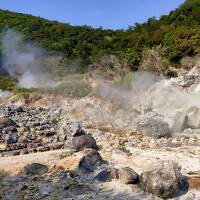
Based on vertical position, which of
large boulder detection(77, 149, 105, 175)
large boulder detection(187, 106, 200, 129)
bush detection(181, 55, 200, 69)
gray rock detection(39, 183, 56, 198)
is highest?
bush detection(181, 55, 200, 69)

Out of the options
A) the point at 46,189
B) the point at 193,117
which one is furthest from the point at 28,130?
the point at 46,189

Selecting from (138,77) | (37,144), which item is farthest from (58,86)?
(37,144)

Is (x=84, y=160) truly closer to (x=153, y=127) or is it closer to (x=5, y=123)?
(x=153, y=127)

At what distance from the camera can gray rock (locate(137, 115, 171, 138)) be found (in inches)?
843

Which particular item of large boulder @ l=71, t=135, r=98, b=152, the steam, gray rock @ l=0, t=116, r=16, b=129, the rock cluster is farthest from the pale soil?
the steam

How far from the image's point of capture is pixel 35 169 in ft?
54.8

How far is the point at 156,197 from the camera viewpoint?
13711 millimetres

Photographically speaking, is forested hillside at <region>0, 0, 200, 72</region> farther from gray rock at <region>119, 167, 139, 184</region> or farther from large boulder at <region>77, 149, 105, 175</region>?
gray rock at <region>119, 167, 139, 184</region>

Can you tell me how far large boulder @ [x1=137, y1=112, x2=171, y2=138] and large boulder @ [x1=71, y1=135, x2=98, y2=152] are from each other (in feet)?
9.76

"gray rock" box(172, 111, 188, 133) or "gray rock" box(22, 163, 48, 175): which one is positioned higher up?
"gray rock" box(172, 111, 188, 133)

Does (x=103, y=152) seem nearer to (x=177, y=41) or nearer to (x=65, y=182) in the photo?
(x=65, y=182)

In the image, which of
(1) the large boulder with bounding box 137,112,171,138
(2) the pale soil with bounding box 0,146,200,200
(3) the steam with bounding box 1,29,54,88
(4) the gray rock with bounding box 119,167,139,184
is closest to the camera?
(2) the pale soil with bounding box 0,146,200,200

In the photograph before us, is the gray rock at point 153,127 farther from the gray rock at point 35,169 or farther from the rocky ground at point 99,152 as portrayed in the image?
the gray rock at point 35,169

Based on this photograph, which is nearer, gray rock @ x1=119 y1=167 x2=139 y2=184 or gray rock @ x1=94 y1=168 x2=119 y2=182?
gray rock @ x1=119 y1=167 x2=139 y2=184
